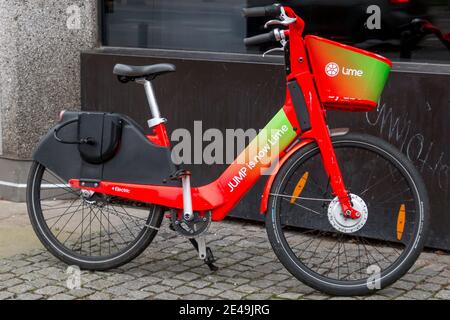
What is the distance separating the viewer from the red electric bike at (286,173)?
13.1 feet

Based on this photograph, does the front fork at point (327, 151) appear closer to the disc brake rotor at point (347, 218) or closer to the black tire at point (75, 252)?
the disc brake rotor at point (347, 218)

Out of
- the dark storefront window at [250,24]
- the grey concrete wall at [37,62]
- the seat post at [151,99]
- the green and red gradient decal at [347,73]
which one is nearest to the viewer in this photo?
the green and red gradient decal at [347,73]

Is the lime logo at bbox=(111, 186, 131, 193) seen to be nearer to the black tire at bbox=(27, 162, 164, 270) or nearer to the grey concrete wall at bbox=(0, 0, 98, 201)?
the black tire at bbox=(27, 162, 164, 270)

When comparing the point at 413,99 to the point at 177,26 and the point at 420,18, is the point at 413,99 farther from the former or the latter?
the point at 177,26

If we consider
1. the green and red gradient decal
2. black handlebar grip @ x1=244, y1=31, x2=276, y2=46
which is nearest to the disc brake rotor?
the green and red gradient decal

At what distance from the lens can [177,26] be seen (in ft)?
20.1

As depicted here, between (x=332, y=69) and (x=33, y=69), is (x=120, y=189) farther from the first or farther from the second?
(x=33, y=69)

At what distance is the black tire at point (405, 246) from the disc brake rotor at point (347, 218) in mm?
261

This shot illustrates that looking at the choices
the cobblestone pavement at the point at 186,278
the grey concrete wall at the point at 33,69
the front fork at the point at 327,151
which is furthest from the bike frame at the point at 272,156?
the grey concrete wall at the point at 33,69

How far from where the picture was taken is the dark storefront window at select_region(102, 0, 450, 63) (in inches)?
198

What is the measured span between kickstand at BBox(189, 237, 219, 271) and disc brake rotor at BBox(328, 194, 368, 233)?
29.7 inches

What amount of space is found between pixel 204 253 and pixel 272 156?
27.4 inches
